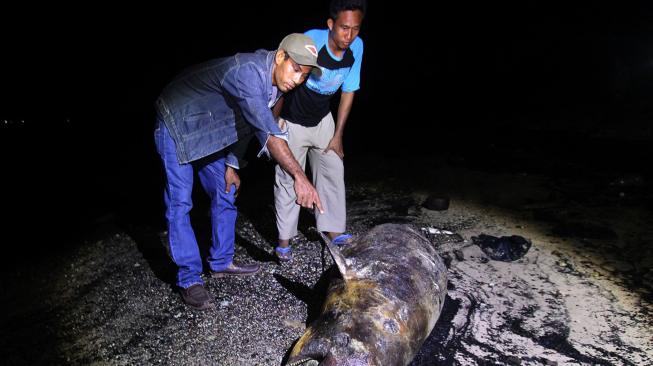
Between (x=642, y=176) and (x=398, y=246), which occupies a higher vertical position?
(x=398, y=246)

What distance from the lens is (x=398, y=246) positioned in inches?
114

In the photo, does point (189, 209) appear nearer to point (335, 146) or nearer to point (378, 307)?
point (335, 146)

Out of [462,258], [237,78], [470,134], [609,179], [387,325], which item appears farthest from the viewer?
[470,134]

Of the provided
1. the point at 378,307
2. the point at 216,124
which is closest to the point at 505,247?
the point at 378,307

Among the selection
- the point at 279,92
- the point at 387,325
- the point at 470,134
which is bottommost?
the point at 470,134

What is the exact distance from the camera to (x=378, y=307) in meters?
2.35

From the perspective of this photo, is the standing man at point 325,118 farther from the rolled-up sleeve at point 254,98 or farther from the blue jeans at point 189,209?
the rolled-up sleeve at point 254,98

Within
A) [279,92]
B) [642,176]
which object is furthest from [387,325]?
[642,176]

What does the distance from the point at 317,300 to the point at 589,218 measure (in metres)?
3.72

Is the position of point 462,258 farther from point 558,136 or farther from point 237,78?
point 558,136

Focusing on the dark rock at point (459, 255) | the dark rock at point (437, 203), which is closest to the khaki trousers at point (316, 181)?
the dark rock at point (459, 255)

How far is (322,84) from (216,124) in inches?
39.9

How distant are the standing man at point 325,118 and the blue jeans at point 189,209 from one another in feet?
1.72

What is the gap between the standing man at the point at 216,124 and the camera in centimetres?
277
